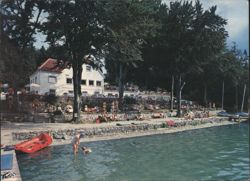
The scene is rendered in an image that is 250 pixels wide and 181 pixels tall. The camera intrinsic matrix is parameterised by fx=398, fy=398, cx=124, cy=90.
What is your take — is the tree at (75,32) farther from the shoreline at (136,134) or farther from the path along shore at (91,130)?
the shoreline at (136,134)

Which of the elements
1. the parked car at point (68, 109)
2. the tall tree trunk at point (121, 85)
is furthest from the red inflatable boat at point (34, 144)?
the tall tree trunk at point (121, 85)

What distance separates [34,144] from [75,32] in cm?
1287

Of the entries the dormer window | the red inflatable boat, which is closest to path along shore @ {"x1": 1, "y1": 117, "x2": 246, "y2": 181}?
the red inflatable boat

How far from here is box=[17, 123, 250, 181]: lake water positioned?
1792cm

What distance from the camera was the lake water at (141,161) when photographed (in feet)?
58.8

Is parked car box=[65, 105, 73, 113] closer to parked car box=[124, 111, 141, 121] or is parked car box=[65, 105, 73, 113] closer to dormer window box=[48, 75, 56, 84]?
parked car box=[124, 111, 141, 121]

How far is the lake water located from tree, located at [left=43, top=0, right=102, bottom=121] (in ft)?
27.9

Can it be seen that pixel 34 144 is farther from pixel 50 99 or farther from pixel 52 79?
pixel 52 79

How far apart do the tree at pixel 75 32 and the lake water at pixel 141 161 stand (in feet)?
27.9

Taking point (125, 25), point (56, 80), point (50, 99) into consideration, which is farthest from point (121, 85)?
point (125, 25)

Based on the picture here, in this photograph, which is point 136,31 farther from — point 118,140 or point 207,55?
point 207,55

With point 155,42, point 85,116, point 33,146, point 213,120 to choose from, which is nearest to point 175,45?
point 155,42

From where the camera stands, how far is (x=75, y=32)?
33062 mm

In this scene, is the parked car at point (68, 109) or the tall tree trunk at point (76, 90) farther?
the parked car at point (68, 109)
